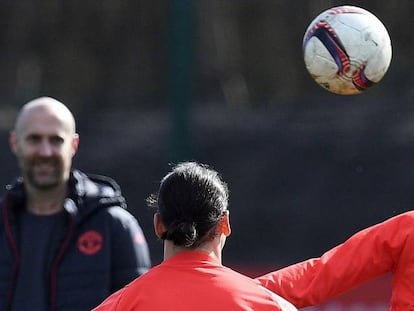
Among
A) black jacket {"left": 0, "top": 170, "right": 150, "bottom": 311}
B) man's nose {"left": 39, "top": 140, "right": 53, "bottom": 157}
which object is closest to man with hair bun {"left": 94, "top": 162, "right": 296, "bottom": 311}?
black jacket {"left": 0, "top": 170, "right": 150, "bottom": 311}

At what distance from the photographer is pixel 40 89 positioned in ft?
44.4

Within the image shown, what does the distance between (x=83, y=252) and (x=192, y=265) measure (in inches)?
61.0

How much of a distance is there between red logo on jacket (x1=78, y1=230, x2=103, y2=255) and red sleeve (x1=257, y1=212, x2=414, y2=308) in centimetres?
100

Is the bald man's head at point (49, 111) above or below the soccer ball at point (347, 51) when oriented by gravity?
below

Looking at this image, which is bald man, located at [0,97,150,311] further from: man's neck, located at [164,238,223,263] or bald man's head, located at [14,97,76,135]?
man's neck, located at [164,238,223,263]

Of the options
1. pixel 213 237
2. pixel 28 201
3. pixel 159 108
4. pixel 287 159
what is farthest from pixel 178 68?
pixel 213 237

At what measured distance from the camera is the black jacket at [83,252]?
474cm

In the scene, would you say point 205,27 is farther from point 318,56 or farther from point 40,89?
point 318,56

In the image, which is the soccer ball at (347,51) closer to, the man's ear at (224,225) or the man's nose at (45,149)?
the man's nose at (45,149)

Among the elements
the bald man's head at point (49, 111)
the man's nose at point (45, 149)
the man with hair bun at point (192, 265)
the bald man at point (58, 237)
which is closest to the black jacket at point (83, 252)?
the bald man at point (58, 237)

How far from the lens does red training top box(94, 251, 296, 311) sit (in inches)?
127

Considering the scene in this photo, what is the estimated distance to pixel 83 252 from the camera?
4785 millimetres

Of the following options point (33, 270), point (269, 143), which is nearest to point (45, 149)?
point (33, 270)

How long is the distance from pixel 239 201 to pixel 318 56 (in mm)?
4268
